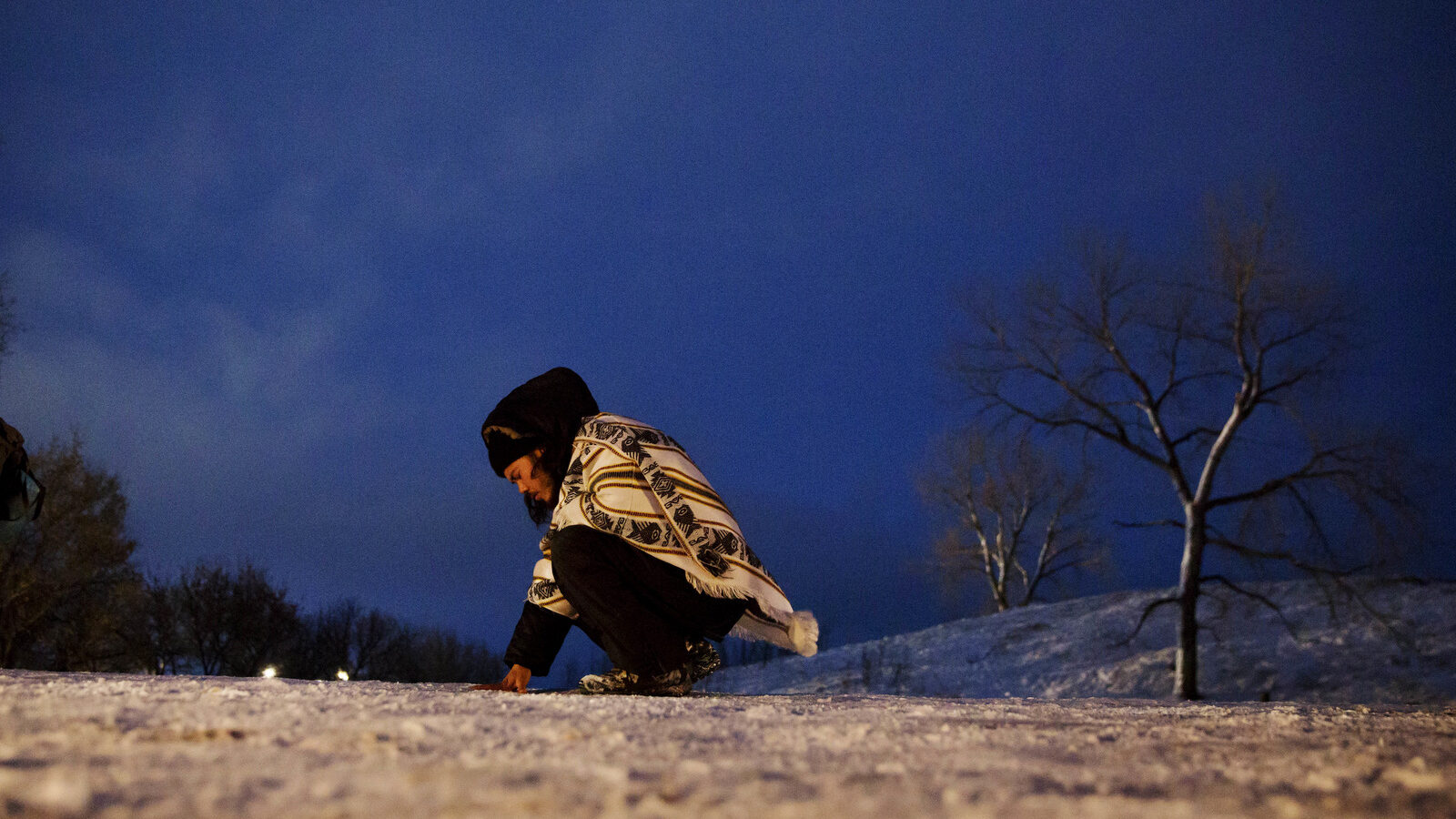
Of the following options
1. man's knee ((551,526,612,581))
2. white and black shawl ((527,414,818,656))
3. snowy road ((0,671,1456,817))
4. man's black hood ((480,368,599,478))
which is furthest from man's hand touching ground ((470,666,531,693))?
snowy road ((0,671,1456,817))

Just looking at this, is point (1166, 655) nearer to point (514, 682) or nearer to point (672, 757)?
point (514, 682)

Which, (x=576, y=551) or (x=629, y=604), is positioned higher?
(x=576, y=551)

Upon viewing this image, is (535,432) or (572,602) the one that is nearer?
(572,602)

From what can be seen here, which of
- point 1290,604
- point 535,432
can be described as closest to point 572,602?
point 535,432

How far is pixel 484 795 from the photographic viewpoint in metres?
0.95

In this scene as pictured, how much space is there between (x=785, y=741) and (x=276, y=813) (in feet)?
2.84

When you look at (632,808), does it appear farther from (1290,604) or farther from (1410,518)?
(1290,604)

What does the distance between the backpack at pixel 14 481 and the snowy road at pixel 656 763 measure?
218 cm

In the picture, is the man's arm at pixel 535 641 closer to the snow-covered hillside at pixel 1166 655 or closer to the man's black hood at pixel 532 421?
the man's black hood at pixel 532 421

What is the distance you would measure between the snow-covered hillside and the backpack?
9.92 metres

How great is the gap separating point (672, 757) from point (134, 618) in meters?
22.9

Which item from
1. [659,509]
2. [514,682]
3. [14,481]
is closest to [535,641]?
[514,682]

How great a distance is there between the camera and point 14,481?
373cm

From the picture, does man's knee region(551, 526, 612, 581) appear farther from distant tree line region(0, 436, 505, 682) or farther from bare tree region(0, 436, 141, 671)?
bare tree region(0, 436, 141, 671)
